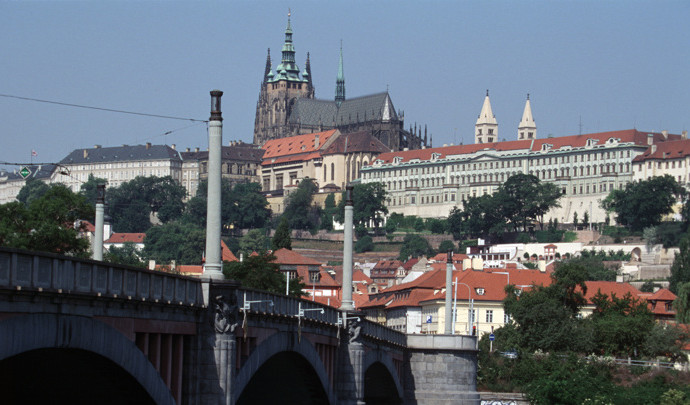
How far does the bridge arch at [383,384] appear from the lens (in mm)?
56844

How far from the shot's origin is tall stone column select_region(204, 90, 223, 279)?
28.4m

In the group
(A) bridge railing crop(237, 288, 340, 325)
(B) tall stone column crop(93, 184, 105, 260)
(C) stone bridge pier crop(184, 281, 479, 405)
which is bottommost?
(C) stone bridge pier crop(184, 281, 479, 405)

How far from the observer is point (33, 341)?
Answer: 2091 cm

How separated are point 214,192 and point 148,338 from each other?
157 inches

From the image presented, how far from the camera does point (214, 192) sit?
94.3 feet

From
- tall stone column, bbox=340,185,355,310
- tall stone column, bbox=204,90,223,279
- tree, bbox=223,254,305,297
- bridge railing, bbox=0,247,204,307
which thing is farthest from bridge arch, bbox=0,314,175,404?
tree, bbox=223,254,305,297

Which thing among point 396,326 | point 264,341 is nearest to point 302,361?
point 264,341

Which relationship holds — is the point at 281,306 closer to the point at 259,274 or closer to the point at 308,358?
the point at 308,358

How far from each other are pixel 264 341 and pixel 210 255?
565cm

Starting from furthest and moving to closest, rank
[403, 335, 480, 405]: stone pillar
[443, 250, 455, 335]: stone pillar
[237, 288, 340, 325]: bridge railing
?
[403, 335, 480, 405]: stone pillar
[443, 250, 455, 335]: stone pillar
[237, 288, 340, 325]: bridge railing

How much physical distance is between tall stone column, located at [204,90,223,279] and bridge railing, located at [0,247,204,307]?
47cm

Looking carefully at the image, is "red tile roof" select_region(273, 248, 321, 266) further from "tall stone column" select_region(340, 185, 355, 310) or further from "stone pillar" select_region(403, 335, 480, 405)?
"tall stone column" select_region(340, 185, 355, 310)

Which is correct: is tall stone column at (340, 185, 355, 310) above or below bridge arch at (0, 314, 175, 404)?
above

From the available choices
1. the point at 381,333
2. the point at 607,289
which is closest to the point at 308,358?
the point at 381,333
